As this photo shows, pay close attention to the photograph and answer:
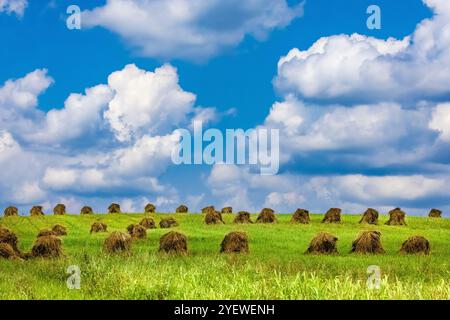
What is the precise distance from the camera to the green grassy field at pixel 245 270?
658 inches

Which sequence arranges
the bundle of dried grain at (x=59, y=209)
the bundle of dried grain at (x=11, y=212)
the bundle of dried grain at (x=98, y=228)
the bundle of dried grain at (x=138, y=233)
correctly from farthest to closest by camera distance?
the bundle of dried grain at (x=59, y=209) < the bundle of dried grain at (x=11, y=212) < the bundle of dried grain at (x=98, y=228) < the bundle of dried grain at (x=138, y=233)

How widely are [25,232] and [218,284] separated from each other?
40.3 m

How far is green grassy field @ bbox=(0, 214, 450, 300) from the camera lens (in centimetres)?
1672

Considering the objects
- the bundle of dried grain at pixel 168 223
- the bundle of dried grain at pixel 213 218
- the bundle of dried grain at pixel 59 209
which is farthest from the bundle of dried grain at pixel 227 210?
the bundle of dried grain at pixel 59 209

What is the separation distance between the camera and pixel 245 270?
21.7 m

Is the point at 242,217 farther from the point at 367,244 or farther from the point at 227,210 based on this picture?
the point at 367,244

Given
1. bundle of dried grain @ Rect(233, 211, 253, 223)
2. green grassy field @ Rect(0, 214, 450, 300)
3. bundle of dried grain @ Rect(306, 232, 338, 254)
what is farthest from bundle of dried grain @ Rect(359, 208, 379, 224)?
bundle of dried grain @ Rect(306, 232, 338, 254)

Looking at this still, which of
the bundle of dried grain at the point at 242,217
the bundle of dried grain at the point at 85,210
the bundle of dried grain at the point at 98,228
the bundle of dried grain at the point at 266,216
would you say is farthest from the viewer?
the bundle of dried grain at the point at 85,210

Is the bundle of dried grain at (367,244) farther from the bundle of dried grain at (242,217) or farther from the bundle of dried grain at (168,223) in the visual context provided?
the bundle of dried grain at (168,223)

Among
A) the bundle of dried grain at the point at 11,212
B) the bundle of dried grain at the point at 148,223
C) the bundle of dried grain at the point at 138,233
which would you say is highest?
the bundle of dried grain at the point at 11,212

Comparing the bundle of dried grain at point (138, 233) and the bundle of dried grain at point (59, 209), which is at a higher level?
the bundle of dried grain at point (59, 209)

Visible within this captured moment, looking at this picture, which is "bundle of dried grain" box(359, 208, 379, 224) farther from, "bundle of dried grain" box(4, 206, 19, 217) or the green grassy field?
"bundle of dried grain" box(4, 206, 19, 217)

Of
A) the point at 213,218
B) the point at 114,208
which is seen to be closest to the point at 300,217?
the point at 213,218
